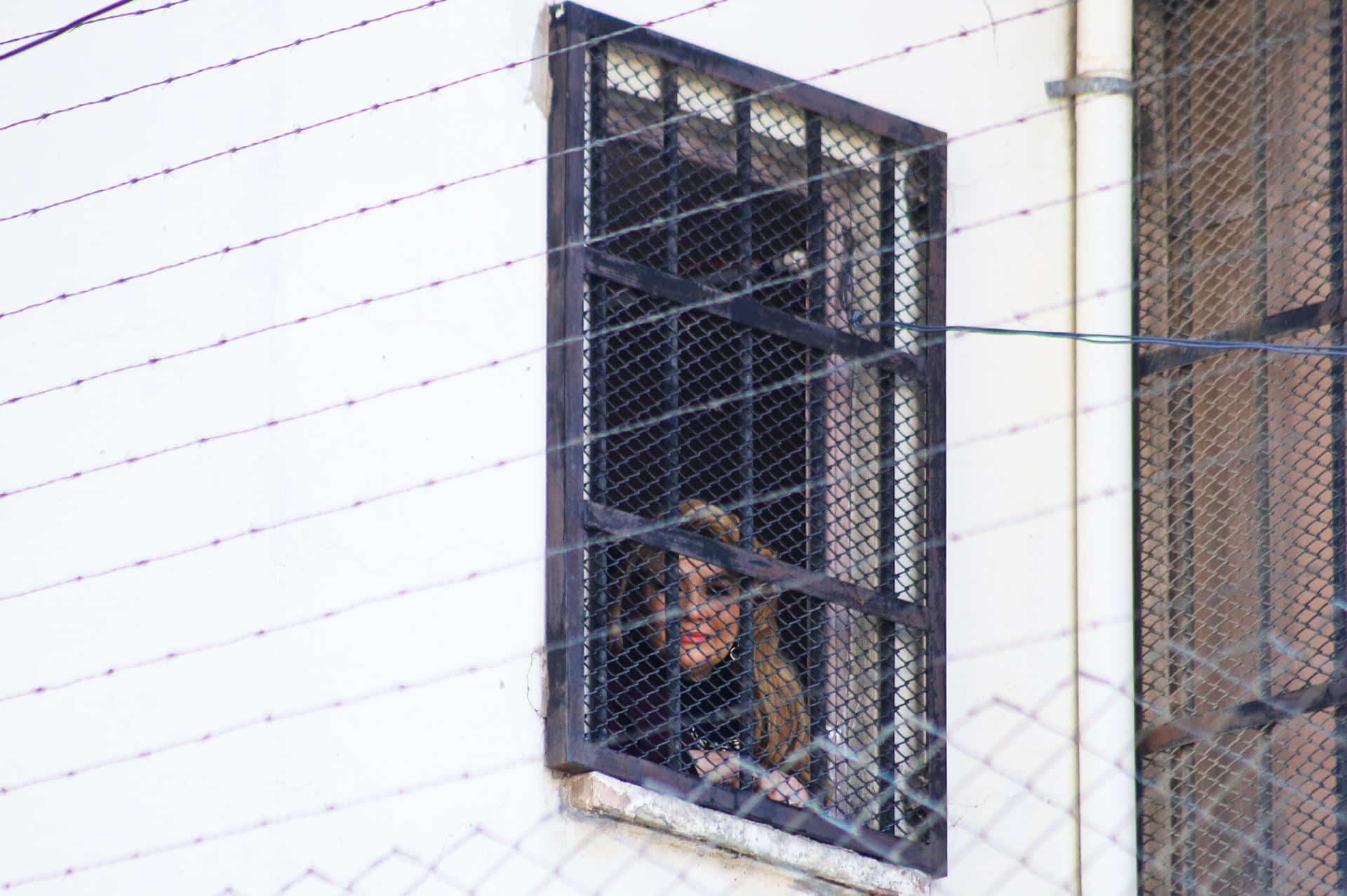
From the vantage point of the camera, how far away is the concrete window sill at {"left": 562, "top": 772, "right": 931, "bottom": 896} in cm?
439

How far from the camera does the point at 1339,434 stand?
5.07 m

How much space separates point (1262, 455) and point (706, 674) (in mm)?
1381

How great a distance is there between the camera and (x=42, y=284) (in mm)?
4148

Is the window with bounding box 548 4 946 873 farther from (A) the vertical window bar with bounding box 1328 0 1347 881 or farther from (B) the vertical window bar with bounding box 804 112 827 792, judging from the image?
(A) the vertical window bar with bounding box 1328 0 1347 881

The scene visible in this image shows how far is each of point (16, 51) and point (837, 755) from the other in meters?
2.06

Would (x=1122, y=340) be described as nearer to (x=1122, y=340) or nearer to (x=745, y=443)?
(x=1122, y=340)

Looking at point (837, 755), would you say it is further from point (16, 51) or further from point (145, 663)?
point (16, 51)

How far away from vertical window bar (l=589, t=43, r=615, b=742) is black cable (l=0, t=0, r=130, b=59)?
3.11 ft

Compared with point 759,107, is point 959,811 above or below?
below

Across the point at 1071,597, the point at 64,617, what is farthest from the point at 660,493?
the point at 64,617

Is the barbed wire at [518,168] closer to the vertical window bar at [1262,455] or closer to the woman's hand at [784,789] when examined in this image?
the vertical window bar at [1262,455]

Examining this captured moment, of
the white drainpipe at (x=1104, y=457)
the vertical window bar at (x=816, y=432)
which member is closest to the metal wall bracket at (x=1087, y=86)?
the white drainpipe at (x=1104, y=457)

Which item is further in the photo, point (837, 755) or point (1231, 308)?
point (1231, 308)

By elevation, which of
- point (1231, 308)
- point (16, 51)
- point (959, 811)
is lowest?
point (959, 811)
